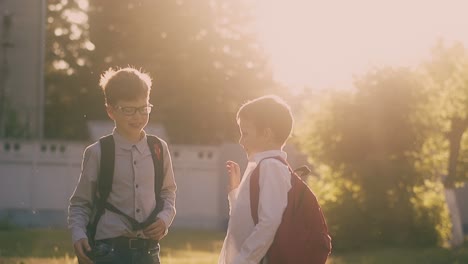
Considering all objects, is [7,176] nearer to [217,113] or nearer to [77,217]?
[217,113]

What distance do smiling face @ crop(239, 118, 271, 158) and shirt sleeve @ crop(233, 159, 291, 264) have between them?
149mm

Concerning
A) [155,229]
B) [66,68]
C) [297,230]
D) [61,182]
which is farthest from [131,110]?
[66,68]

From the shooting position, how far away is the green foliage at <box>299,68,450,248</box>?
18.1 meters

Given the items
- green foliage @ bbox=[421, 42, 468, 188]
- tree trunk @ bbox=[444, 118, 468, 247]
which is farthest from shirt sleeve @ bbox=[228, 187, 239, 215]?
tree trunk @ bbox=[444, 118, 468, 247]

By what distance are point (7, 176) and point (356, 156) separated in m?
9.85

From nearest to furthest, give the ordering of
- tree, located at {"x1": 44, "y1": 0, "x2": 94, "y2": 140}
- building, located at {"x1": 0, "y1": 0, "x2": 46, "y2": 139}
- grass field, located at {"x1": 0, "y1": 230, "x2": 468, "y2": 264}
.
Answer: grass field, located at {"x1": 0, "y1": 230, "x2": 468, "y2": 264}, building, located at {"x1": 0, "y1": 0, "x2": 46, "y2": 139}, tree, located at {"x1": 44, "y1": 0, "x2": 94, "y2": 140}

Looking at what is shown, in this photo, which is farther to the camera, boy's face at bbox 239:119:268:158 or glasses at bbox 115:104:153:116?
glasses at bbox 115:104:153:116

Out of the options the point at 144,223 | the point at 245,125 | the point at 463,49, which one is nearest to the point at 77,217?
the point at 144,223

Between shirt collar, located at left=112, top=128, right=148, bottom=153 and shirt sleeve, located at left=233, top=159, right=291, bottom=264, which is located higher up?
shirt collar, located at left=112, top=128, right=148, bottom=153

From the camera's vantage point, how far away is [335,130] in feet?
61.0

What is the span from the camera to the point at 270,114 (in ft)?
15.8

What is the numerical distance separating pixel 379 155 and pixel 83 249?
1366 cm

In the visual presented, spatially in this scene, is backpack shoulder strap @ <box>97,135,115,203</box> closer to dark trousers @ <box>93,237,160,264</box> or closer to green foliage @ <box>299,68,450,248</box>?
dark trousers @ <box>93,237,160,264</box>

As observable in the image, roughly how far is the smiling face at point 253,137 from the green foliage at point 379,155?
1327cm
